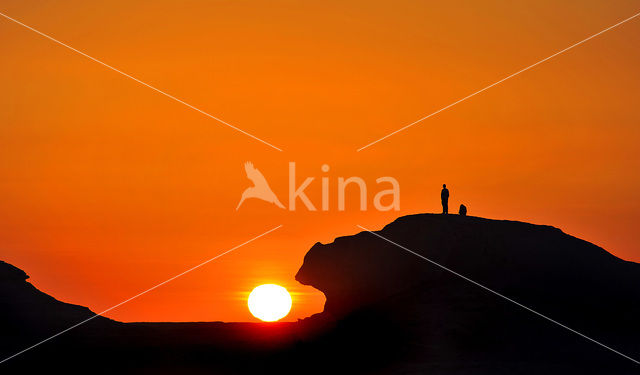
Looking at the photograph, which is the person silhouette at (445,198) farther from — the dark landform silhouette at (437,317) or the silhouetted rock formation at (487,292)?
the dark landform silhouette at (437,317)

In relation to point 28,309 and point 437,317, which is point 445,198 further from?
point 28,309

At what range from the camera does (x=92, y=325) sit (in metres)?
60.1

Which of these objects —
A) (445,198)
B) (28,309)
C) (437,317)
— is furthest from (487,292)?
(28,309)

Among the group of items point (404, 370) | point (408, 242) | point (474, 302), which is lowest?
point (404, 370)

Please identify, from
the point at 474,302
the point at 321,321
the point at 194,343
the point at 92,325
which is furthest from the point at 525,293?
the point at 92,325

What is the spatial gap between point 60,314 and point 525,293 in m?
31.2

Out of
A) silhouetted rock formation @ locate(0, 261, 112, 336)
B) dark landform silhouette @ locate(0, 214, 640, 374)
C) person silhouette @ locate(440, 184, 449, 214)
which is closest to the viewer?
dark landform silhouette @ locate(0, 214, 640, 374)

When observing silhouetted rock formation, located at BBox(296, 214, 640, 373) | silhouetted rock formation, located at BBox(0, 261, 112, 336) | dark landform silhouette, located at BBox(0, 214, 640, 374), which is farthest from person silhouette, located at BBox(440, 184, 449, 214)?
silhouetted rock formation, located at BBox(0, 261, 112, 336)

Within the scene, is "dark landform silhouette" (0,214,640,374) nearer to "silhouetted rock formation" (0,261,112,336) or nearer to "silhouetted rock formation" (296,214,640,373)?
"silhouetted rock formation" (296,214,640,373)

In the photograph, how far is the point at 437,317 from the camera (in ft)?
152

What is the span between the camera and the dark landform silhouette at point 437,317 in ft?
147

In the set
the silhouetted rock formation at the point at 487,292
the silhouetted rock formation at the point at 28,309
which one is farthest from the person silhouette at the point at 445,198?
the silhouetted rock formation at the point at 28,309

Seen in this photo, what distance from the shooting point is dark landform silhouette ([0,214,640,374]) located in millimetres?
44719

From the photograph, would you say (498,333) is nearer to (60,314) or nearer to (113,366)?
(113,366)
